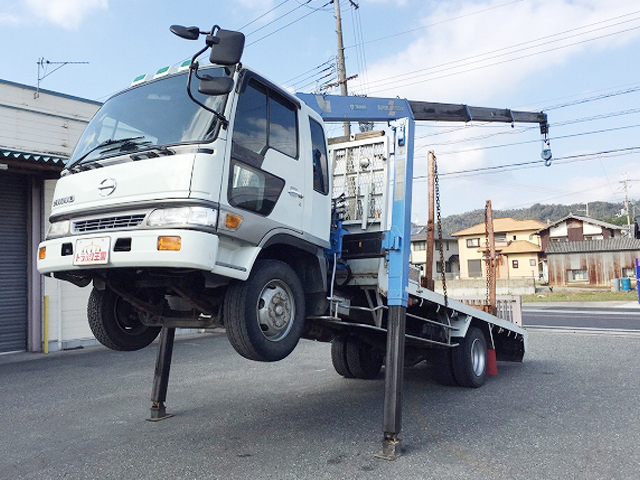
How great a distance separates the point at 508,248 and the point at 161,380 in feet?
160

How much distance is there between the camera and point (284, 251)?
4.70 metres

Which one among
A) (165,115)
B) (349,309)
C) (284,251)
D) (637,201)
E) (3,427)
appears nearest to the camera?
(165,115)

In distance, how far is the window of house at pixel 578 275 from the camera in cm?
4225

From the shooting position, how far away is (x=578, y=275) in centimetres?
4272

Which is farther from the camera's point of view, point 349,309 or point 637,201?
point 637,201

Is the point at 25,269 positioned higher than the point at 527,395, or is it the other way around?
the point at 25,269

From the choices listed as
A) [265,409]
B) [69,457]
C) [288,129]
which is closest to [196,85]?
[288,129]

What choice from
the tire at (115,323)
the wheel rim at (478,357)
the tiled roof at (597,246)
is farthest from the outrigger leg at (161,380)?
the tiled roof at (597,246)

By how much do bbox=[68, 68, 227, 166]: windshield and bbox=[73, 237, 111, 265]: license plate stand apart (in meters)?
0.74

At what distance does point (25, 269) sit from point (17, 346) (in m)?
1.67

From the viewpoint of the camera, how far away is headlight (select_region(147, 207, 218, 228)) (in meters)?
3.65

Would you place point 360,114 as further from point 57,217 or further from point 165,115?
point 57,217

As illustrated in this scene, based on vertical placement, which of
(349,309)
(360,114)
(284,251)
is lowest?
(349,309)

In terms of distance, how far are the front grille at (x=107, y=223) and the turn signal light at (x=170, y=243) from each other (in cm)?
29
